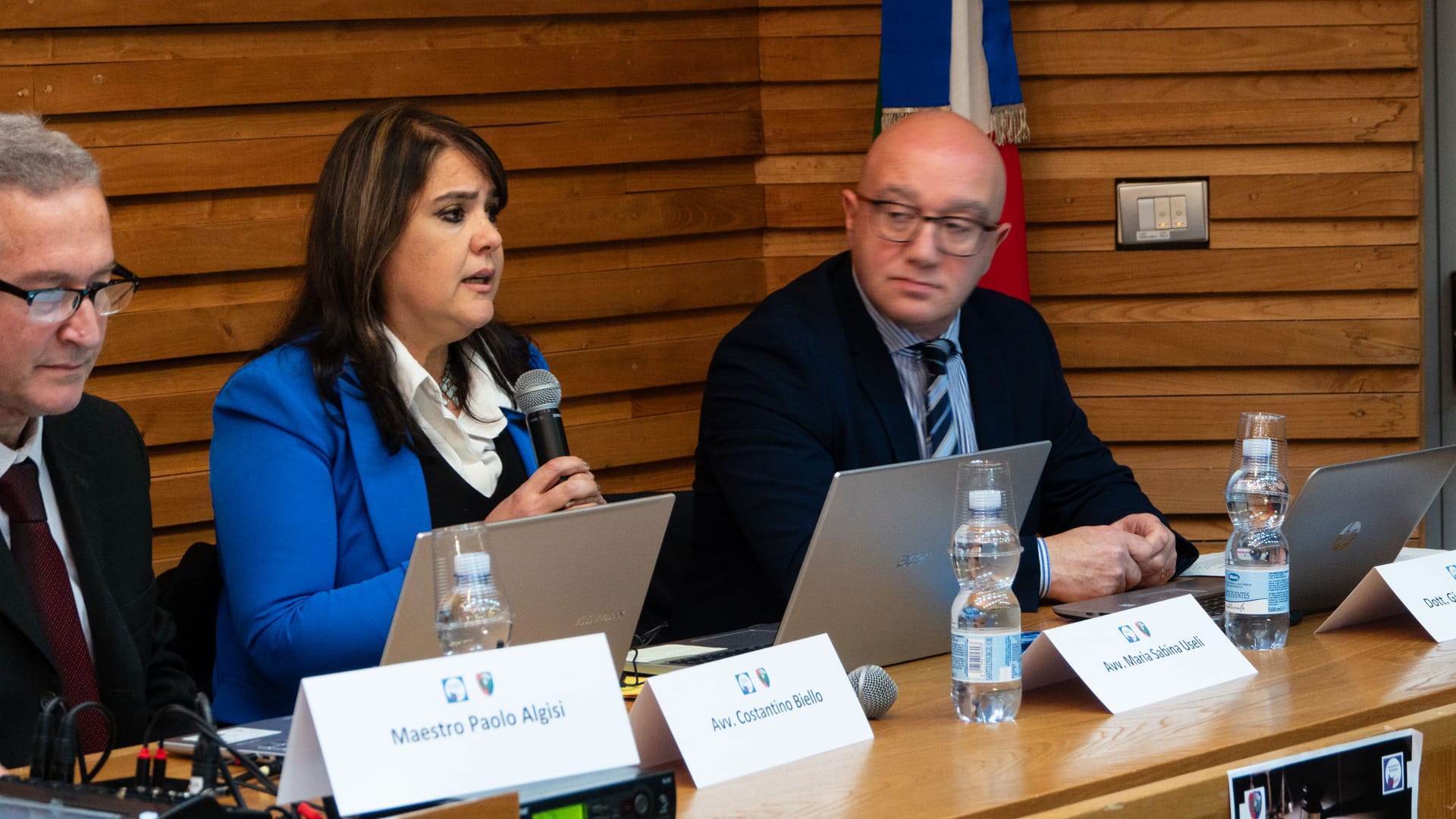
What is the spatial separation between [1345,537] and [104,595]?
1.58 meters

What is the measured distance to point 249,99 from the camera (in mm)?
3076

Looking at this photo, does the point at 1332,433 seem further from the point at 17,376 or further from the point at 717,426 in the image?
the point at 17,376

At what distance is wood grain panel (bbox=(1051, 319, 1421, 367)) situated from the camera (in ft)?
12.2

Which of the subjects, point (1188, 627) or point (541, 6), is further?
point (541, 6)

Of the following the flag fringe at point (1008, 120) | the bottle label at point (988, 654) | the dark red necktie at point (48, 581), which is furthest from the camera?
the flag fringe at point (1008, 120)

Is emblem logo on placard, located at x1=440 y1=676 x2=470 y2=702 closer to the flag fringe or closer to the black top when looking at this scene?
the black top

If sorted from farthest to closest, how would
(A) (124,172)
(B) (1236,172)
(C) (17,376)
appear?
(B) (1236,172) → (A) (124,172) → (C) (17,376)

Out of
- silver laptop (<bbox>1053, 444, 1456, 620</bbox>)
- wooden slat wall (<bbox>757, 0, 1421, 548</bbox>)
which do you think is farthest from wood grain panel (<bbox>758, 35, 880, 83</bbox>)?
silver laptop (<bbox>1053, 444, 1456, 620</bbox>)

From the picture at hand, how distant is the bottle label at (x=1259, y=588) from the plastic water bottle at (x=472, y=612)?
94 centimetres

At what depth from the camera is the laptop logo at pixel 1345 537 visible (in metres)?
2.08

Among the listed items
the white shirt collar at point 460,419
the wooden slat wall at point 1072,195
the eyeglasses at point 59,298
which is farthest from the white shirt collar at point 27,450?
the wooden slat wall at point 1072,195

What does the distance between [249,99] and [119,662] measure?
1.49 m

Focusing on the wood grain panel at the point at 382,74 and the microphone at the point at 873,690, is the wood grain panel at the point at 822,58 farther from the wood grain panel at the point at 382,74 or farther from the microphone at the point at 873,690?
the microphone at the point at 873,690

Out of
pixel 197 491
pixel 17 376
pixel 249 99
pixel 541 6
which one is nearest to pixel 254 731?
pixel 17 376
